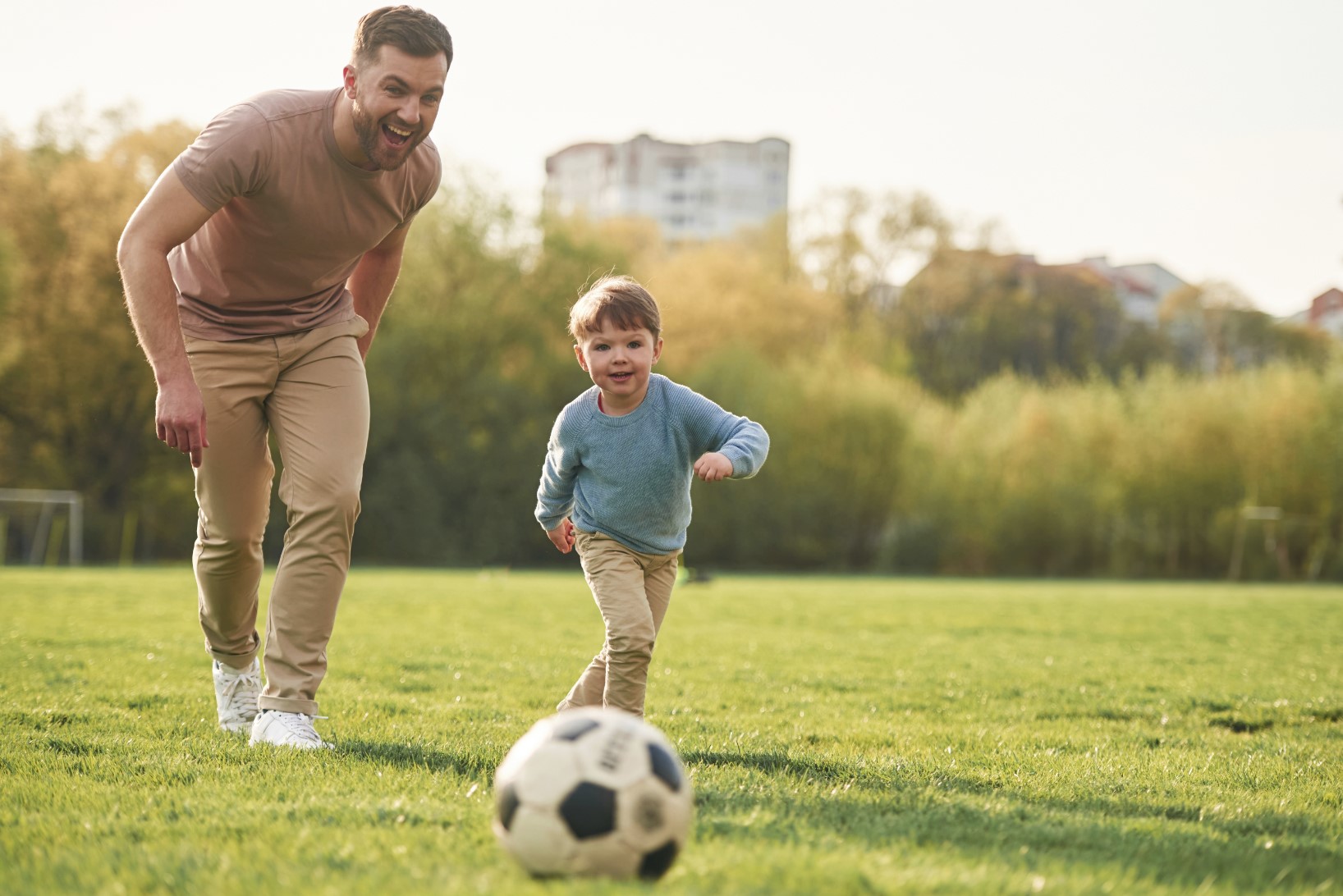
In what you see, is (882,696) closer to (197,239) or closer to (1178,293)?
(197,239)

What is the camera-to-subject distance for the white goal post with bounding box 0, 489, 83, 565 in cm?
3066

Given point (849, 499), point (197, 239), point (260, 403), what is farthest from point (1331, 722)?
point (849, 499)

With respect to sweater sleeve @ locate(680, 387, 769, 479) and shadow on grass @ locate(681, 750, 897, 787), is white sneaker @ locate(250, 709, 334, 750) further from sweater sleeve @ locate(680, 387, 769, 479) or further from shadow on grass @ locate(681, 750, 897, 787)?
sweater sleeve @ locate(680, 387, 769, 479)

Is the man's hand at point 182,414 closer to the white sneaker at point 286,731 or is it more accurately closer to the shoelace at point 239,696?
the white sneaker at point 286,731

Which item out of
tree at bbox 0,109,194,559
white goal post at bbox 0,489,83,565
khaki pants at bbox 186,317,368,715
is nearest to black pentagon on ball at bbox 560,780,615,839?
khaki pants at bbox 186,317,368,715

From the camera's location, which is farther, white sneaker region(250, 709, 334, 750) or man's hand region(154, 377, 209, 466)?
white sneaker region(250, 709, 334, 750)

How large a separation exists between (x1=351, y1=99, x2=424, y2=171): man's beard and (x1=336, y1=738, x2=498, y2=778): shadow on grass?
6.71 feet

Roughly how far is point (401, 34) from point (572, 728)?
2580 millimetres

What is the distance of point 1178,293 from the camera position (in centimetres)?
5378

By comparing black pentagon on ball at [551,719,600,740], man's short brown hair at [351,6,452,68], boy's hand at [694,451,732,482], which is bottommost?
black pentagon on ball at [551,719,600,740]

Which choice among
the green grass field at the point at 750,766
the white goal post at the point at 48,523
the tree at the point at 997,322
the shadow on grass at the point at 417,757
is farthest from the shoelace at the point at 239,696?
the tree at the point at 997,322

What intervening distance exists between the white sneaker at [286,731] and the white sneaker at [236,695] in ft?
1.40

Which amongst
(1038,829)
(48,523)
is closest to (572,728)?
(1038,829)

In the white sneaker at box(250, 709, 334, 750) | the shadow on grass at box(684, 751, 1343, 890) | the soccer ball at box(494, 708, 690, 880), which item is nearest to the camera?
the soccer ball at box(494, 708, 690, 880)
